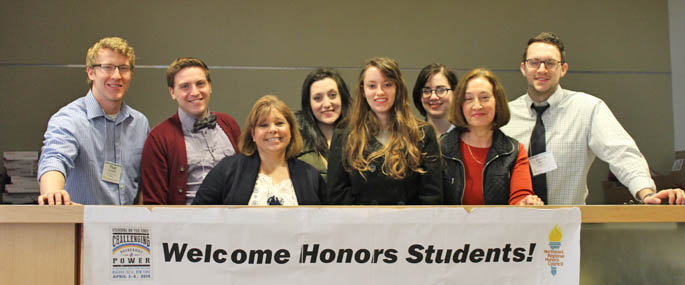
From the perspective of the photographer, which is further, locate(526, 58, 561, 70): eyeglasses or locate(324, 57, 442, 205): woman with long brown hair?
locate(526, 58, 561, 70): eyeglasses

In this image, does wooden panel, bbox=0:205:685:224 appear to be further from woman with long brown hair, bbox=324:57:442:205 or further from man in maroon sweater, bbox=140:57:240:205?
man in maroon sweater, bbox=140:57:240:205

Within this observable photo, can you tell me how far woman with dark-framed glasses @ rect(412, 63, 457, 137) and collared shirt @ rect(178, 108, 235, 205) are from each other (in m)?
0.95

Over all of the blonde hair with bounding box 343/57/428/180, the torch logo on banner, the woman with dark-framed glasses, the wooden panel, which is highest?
the woman with dark-framed glasses

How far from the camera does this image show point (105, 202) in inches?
88.9

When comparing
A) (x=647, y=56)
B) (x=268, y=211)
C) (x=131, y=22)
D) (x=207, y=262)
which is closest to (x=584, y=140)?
(x=268, y=211)

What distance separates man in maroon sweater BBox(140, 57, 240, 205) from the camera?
2.29 metres

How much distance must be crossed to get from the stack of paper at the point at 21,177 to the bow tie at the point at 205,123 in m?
2.01

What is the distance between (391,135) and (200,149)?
0.91 metres

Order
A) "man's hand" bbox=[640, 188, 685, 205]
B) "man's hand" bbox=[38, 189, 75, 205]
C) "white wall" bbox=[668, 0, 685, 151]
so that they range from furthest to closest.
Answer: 1. "white wall" bbox=[668, 0, 685, 151]
2. "man's hand" bbox=[640, 188, 685, 205]
3. "man's hand" bbox=[38, 189, 75, 205]

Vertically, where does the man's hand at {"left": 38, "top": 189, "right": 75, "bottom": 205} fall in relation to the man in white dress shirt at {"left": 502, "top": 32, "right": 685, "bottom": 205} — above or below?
below

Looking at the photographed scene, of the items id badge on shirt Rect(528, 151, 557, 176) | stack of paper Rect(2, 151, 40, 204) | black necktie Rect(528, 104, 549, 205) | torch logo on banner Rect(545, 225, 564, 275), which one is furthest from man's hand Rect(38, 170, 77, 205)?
stack of paper Rect(2, 151, 40, 204)

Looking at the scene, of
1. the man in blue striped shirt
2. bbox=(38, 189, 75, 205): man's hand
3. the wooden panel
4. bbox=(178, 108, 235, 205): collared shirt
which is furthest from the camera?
bbox=(178, 108, 235, 205): collared shirt

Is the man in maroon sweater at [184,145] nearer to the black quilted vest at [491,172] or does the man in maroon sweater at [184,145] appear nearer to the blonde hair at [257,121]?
the blonde hair at [257,121]

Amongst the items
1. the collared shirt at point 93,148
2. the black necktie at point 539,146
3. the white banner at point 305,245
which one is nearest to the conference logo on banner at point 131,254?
the white banner at point 305,245
